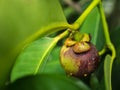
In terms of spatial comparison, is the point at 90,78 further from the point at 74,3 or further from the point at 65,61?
the point at 74,3

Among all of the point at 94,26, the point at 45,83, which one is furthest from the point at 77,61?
the point at 94,26

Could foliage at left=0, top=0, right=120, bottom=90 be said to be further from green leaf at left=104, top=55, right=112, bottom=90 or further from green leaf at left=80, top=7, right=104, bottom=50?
green leaf at left=80, top=7, right=104, bottom=50

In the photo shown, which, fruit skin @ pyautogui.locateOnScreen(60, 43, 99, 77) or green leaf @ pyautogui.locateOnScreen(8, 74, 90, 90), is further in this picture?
fruit skin @ pyautogui.locateOnScreen(60, 43, 99, 77)

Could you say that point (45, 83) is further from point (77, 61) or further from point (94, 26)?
point (94, 26)

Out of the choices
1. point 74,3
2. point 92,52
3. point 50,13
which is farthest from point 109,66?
point 74,3

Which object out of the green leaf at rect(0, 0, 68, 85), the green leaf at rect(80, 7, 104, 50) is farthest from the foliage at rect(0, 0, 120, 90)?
the green leaf at rect(80, 7, 104, 50)

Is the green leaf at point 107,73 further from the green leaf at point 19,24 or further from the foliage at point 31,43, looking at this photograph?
the green leaf at point 19,24
